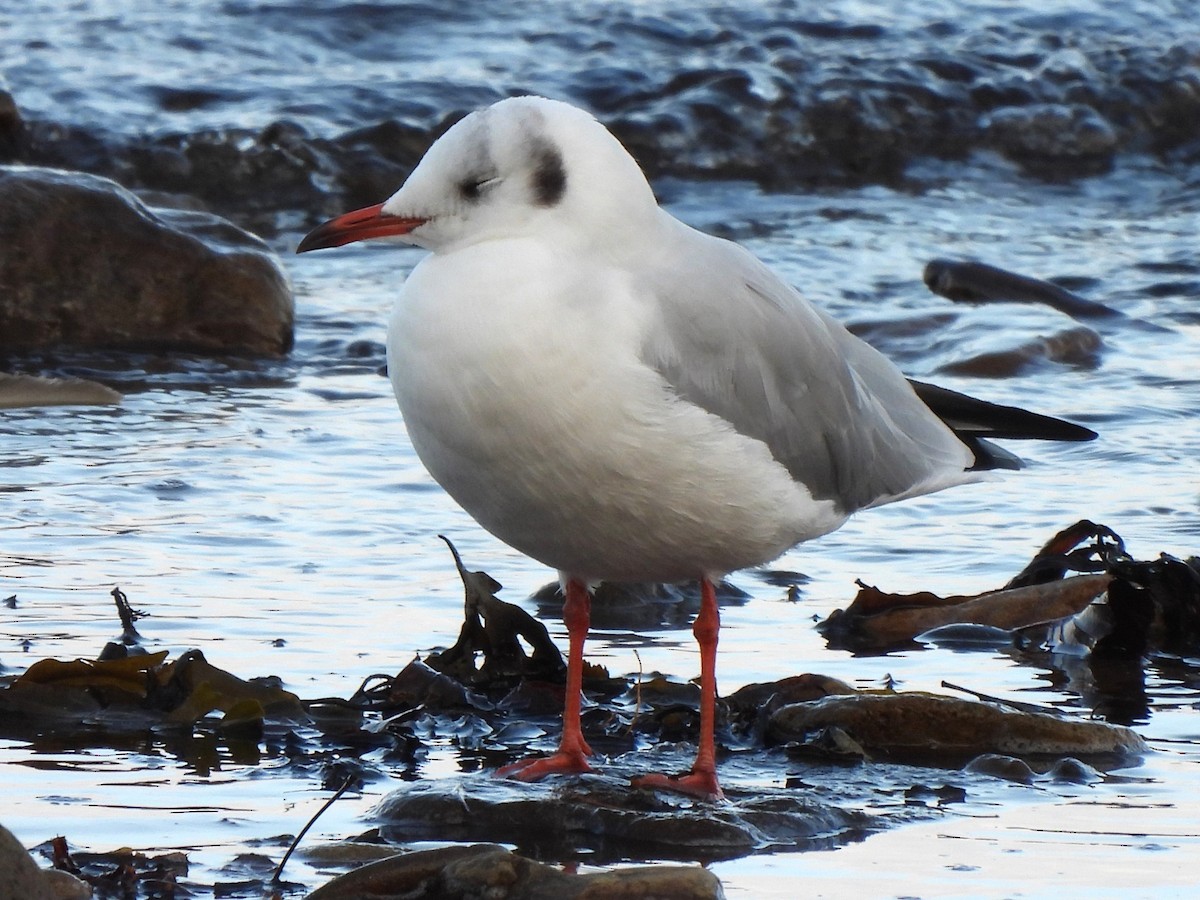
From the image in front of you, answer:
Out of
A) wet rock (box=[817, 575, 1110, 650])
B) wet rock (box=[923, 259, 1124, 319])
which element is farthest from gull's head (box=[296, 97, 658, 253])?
wet rock (box=[923, 259, 1124, 319])

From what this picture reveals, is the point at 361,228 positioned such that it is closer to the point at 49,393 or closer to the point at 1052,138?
the point at 49,393

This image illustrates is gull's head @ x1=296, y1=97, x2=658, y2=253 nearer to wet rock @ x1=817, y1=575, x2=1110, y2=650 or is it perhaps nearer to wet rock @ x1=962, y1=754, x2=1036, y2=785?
wet rock @ x1=962, y1=754, x2=1036, y2=785

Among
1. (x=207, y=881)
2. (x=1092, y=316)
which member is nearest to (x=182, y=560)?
(x=207, y=881)

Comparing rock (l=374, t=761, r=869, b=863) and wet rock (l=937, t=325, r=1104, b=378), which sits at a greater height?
rock (l=374, t=761, r=869, b=863)

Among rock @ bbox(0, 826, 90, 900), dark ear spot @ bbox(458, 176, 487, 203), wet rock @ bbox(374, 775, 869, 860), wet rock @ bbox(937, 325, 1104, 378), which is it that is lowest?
wet rock @ bbox(937, 325, 1104, 378)

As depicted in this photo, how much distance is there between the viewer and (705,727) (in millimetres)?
4004

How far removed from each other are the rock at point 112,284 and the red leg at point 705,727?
410 cm

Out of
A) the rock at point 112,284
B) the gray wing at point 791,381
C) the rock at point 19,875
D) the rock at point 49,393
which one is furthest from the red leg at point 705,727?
the rock at point 112,284

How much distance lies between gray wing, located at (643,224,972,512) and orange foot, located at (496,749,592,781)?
28.7 inches

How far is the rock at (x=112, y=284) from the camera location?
796 cm

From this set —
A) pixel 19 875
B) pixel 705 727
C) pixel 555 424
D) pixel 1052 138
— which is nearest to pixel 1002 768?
pixel 705 727

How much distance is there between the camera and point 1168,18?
15789 millimetres

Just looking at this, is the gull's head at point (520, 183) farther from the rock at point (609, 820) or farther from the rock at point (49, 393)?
the rock at point (49, 393)

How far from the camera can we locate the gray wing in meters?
3.95
